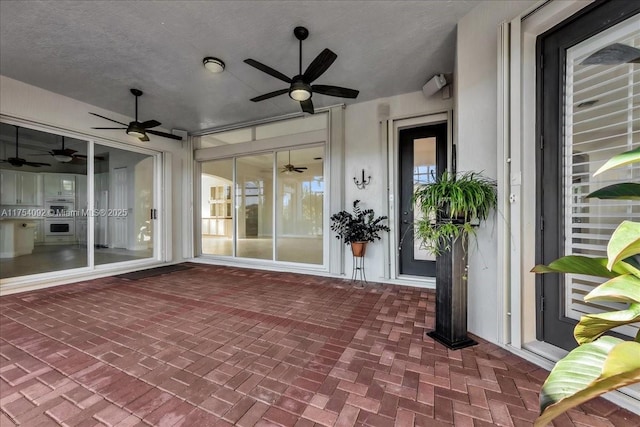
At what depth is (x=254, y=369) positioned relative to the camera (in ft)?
5.80

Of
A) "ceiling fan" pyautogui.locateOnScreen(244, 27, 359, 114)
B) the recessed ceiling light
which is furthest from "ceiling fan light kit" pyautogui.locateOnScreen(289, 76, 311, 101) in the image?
the recessed ceiling light

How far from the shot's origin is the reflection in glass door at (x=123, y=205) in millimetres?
4535

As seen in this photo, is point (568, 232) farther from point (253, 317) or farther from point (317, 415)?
point (253, 317)

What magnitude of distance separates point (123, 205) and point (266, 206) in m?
2.78

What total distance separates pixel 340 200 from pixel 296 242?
1341 millimetres

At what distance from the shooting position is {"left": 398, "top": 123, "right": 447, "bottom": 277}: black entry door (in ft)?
12.6

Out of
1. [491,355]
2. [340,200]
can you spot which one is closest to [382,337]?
[491,355]

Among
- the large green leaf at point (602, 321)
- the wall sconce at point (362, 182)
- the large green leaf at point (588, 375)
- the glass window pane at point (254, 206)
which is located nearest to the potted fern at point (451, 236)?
the large green leaf at point (602, 321)

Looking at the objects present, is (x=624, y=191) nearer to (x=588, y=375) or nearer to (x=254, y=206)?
(x=588, y=375)

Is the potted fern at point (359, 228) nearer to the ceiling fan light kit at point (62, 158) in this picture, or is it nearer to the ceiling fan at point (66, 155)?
the ceiling fan at point (66, 155)

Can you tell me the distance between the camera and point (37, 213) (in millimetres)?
4207

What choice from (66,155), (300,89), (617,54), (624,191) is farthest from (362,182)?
(66,155)

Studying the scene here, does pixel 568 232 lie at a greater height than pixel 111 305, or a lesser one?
greater

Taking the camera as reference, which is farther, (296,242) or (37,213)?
(296,242)
